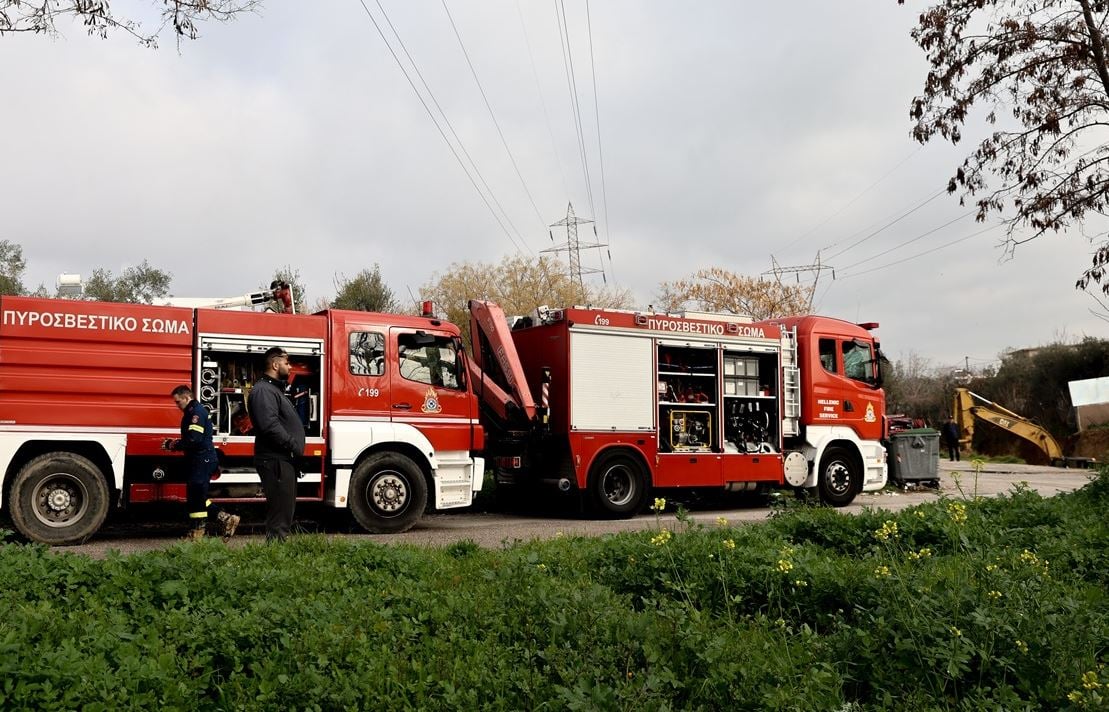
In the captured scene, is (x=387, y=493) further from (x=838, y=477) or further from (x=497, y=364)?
(x=838, y=477)

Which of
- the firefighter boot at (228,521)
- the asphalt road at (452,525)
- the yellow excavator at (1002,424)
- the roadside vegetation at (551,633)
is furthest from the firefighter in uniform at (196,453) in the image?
the yellow excavator at (1002,424)

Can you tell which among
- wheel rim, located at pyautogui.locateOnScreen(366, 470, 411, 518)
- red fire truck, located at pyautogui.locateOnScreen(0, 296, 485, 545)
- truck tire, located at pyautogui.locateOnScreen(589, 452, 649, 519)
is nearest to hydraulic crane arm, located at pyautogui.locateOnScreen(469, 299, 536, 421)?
red fire truck, located at pyautogui.locateOnScreen(0, 296, 485, 545)

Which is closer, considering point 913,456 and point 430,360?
point 430,360

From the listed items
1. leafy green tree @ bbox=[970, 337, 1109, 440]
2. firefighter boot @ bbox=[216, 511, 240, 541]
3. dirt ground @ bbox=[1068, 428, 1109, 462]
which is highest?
leafy green tree @ bbox=[970, 337, 1109, 440]

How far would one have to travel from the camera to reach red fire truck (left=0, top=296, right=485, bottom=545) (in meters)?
9.75

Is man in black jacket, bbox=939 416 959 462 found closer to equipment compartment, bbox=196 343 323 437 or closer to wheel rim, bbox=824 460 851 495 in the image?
wheel rim, bbox=824 460 851 495

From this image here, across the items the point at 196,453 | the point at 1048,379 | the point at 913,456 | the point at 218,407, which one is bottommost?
the point at 913,456

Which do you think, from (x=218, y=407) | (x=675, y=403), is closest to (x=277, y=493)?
(x=218, y=407)

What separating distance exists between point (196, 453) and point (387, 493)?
2.51 metres

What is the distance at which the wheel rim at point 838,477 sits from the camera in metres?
16.1

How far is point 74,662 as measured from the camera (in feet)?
11.5

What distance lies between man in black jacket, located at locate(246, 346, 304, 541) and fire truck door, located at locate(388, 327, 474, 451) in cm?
270

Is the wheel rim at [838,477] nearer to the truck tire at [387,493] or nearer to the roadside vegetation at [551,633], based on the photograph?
the truck tire at [387,493]

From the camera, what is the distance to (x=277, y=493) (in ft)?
28.5
